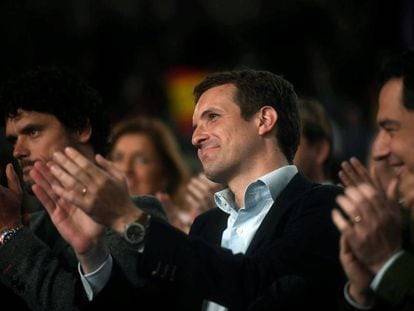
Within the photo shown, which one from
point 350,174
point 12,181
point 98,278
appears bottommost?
point 98,278

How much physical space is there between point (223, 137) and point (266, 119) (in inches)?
7.2

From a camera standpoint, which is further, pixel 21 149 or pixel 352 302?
pixel 21 149

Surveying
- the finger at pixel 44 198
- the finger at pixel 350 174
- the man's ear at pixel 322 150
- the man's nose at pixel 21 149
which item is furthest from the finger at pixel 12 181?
the man's ear at pixel 322 150

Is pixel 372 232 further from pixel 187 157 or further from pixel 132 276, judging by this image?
pixel 187 157

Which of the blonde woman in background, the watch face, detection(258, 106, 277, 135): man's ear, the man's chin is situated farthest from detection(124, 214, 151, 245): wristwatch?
the blonde woman in background

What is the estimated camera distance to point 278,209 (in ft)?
12.2

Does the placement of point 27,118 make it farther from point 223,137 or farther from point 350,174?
point 350,174

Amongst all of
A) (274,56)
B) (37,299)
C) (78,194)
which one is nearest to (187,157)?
(274,56)

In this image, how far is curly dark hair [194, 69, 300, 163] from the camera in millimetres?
4012

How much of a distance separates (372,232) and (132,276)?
1196 millimetres

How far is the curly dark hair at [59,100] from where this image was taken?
453cm

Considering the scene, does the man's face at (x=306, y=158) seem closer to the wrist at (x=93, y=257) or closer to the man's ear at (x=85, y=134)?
the man's ear at (x=85, y=134)

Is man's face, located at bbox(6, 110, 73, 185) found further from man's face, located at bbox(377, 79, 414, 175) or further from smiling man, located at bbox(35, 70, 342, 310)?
man's face, located at bbox(377, 79, 414, 175)

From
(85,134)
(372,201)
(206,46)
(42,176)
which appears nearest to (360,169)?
(372,201)
